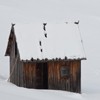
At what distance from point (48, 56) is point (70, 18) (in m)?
45.1

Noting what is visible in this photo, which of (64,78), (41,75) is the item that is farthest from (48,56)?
(64,78)

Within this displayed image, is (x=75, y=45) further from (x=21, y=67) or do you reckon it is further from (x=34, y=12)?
(x=34, y=12)

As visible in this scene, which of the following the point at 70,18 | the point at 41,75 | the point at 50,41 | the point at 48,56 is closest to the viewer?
the point at 48,56

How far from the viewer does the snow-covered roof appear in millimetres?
25328

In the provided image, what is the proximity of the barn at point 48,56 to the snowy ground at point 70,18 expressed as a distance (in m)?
1.30

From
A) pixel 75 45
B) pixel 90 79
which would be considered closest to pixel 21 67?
pixel 75 45

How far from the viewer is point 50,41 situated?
85.8 feet

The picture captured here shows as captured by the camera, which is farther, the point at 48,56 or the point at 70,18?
the point at 70,18

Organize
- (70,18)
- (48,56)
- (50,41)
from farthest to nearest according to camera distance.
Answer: (70,18) → (50,41) → (48,56)

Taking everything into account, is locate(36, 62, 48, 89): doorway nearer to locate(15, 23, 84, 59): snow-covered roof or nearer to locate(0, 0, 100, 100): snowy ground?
locate(15, 23, 84, 59): snow-covered roof

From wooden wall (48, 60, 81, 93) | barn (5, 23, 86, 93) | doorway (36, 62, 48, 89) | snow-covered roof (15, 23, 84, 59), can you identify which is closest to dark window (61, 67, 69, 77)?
barn (5, 23, 86, 93)

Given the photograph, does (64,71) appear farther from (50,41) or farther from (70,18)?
(70,18)

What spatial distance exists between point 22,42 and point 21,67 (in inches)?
57.0

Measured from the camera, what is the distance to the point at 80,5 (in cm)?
8300
